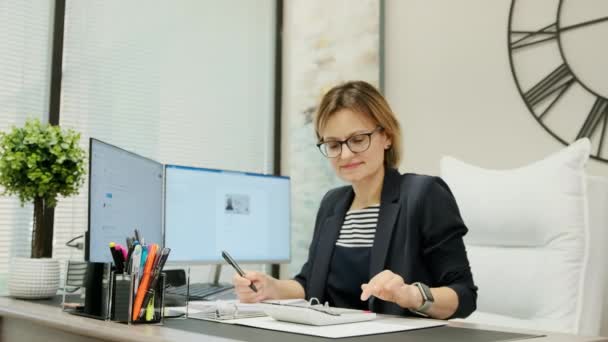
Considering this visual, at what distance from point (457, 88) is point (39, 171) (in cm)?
160

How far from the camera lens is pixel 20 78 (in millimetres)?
2346

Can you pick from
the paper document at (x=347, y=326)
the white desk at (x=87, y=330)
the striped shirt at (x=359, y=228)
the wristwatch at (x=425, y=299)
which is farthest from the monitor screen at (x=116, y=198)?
the wristwatch at (x=425, y=299)

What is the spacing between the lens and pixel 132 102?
2645 millimetres

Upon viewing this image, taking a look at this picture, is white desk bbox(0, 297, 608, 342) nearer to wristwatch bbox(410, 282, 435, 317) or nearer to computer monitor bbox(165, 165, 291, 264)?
wristwatch bbox(410, 282, 435, 317)

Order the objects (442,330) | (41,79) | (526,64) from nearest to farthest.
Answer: (442,330) → (526,64) → (41,79)

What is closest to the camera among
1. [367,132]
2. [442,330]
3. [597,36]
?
[442,330]

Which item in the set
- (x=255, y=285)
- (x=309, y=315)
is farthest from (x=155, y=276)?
(x=255, y=285)

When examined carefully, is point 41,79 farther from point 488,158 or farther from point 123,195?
point 488,158

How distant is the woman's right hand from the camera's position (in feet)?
4.65

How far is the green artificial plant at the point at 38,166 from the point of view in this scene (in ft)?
5.64

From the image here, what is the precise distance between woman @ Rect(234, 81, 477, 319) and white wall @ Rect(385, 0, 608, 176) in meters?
0.79

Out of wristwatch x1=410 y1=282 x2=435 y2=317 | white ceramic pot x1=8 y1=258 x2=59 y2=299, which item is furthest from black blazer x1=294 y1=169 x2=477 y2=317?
white ceramic pot x1=8 y1=258 x2=59 y2=299

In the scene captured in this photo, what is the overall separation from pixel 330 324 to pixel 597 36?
1.59 meters

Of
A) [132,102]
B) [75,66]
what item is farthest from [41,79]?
[132,102]
